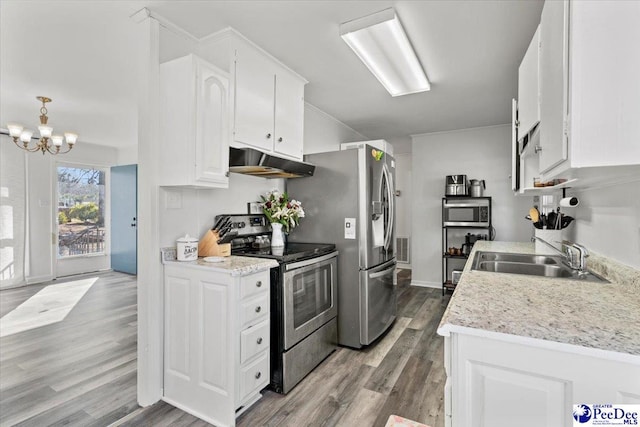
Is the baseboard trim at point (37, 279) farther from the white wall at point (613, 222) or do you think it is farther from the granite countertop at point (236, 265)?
the white wall at point (613, 222)

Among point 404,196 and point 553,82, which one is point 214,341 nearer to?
point 553,82

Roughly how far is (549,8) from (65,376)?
352 cm

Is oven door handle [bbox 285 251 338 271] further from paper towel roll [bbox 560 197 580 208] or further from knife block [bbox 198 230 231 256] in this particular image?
paper towel roll [bbox 560 197 580 208]

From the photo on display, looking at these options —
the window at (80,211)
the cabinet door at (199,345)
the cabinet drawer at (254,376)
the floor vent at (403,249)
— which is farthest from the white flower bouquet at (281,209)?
the window at (80,211)

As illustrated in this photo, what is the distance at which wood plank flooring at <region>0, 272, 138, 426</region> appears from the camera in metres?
1.91

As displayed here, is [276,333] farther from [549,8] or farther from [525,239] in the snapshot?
[525,239]

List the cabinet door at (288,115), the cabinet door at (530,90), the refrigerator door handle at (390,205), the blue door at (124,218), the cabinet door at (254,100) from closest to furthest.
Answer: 1. the cabinet door at (530,90)
2. the cabinet door at (254,100)
3. the cabinet door at (288,115)
4. the refrigerator door handle at (390,205)
5. the blue door at (124,218)

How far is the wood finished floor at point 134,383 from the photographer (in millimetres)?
1850

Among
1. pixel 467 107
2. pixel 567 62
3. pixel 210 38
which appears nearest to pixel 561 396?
pixel 567 62

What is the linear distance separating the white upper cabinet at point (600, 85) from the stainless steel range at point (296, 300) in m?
1.63

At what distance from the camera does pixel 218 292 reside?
1.78 meters

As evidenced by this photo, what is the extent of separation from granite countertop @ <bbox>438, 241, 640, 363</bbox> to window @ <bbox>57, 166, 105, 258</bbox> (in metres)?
6.74

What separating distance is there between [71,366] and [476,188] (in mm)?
4821

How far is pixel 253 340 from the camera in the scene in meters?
1.87
